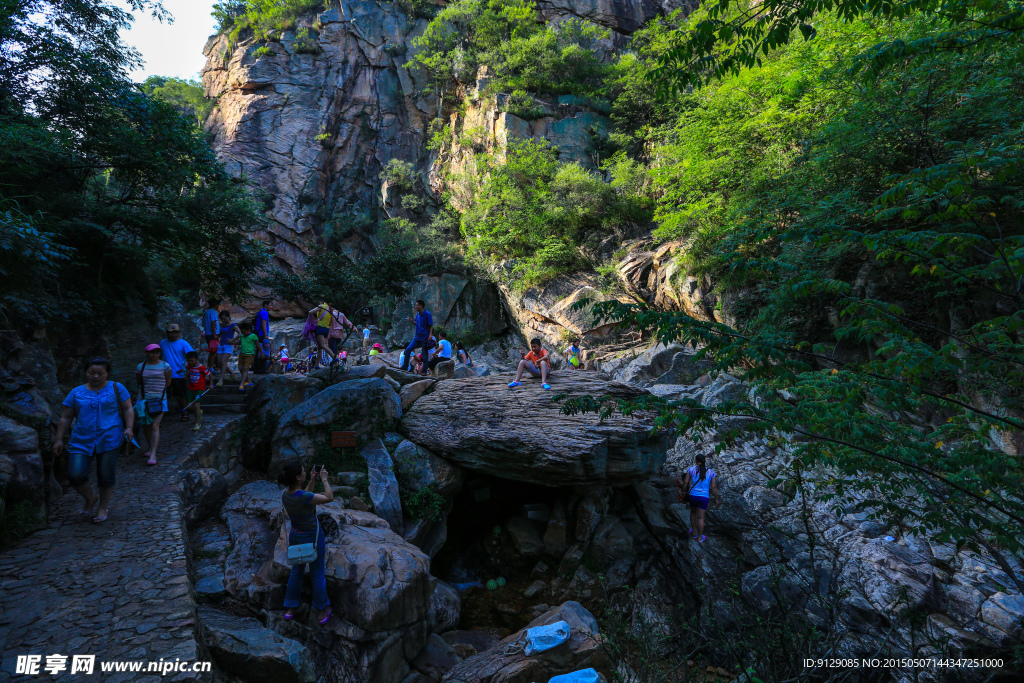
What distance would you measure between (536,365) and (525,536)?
3627 millimetres

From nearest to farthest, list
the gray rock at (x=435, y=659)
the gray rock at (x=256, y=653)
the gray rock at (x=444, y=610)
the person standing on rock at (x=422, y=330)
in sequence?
the gray rock at (x=256, y=653) → the gray rock at (x=435, y=659) → the gray rock at (x=444, y=610) → the person standing on rock at (x=422, y=330)

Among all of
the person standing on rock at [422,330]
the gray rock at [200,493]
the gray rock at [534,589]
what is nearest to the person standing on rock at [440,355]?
the person standing on rock at [422,330]

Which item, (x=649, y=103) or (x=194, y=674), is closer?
(x=194, y=674)

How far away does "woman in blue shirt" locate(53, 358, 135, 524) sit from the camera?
15.8 ft

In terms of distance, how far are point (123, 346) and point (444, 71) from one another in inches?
867

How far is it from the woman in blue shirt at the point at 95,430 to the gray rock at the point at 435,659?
13.8 feet

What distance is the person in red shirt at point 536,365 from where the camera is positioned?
9367 millimetres

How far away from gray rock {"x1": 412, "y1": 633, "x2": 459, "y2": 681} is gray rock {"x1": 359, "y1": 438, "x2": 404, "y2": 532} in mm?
1882

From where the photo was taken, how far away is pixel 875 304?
151 inches

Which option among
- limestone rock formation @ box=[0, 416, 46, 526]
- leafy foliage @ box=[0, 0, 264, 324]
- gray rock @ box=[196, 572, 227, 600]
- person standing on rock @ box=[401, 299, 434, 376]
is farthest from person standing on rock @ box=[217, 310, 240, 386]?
gray rock @ box=[196, 572, 227, 600]

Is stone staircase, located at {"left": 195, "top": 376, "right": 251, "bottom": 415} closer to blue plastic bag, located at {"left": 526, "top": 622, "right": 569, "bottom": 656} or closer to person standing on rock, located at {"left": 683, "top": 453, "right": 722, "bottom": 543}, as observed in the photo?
blue plastic bag, located at {"left": 526, "top": 622, "right": 569, "bottom": 656}

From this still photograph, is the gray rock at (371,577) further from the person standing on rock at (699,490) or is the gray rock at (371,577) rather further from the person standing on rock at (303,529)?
the person standing on rock at (699,490)

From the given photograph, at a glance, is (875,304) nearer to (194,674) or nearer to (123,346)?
(194,674)

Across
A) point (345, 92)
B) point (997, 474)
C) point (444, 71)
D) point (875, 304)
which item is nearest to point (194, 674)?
point (875, 304)
